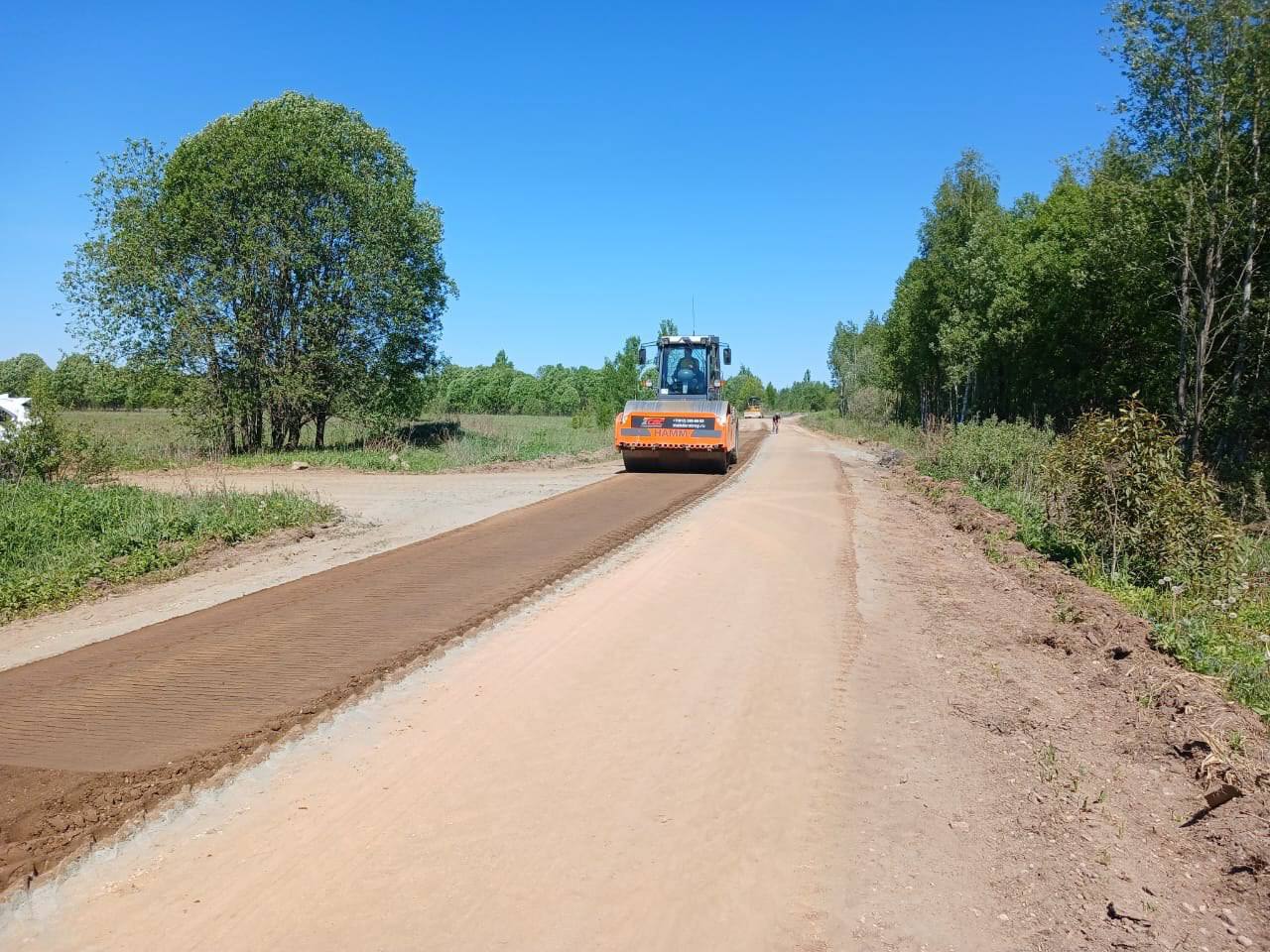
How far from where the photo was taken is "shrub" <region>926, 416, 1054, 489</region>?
685 inches


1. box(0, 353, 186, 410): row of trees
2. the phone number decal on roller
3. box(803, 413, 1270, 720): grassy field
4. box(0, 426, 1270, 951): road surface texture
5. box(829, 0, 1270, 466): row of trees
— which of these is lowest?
box(0, 426, 1270, 951): road surface texture

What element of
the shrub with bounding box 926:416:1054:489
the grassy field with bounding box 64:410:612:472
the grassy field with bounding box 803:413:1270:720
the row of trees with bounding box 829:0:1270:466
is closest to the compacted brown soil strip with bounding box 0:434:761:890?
the grassy field with bounding box 803:413:1270:720

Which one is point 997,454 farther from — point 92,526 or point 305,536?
point 92,526

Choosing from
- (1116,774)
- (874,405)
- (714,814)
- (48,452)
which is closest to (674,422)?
(48,452)

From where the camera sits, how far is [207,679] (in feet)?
19.6

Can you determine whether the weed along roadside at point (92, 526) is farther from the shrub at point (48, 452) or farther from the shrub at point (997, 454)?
the shrub at point (997, 454)

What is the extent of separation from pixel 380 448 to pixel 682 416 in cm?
1349

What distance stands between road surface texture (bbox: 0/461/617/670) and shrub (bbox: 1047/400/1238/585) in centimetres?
942

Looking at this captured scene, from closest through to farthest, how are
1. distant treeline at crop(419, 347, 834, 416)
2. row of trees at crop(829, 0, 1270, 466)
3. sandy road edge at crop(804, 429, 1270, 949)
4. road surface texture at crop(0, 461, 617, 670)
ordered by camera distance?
1. sandy road edge at crop(804, 429, 1270, 949)
2. road surface texture at crop(0, 461, 617, 670)
3. row of trees at crop(829, 0, 1270, 466)
4. distant treeline at crop(419, 347, 834, 416)

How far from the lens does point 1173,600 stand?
7855mm

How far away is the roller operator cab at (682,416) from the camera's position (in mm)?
20609

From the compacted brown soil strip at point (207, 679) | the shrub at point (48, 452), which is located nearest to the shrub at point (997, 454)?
the compacted brown soil strip at point (207, 679)

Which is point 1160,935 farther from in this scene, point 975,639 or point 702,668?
point 975,639

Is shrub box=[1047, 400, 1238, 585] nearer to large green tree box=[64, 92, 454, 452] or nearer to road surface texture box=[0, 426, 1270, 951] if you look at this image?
road surface texture box=[0, 426, 1270, 951]
